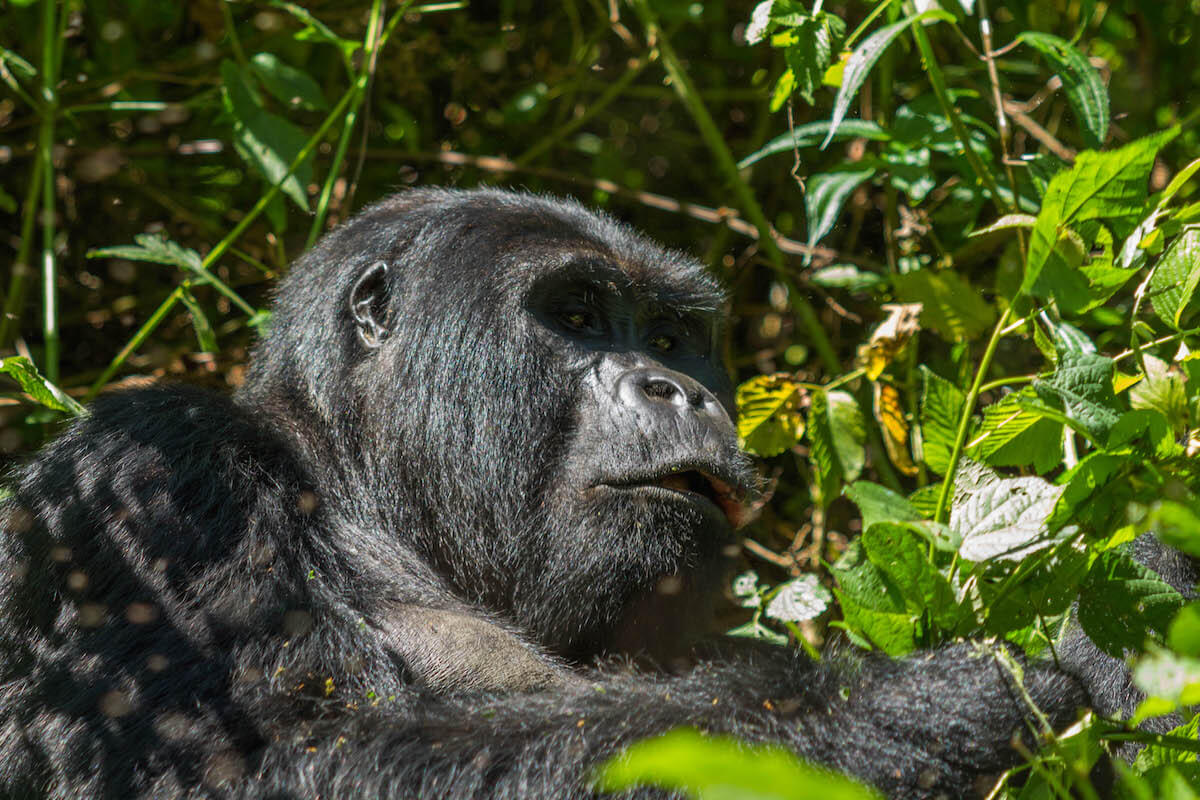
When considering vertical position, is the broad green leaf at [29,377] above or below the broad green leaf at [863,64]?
below

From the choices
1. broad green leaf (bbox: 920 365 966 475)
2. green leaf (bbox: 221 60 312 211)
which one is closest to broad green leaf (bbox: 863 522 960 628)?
broad green leaf (bbox: 920 365 966 475)

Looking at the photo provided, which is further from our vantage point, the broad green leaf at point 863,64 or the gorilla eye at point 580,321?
the gorilla eye at point 580,321

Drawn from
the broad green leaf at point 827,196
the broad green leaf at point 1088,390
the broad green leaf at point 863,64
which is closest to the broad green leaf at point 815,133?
the broad green leaf at point 827,196

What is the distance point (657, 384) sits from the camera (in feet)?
9.43

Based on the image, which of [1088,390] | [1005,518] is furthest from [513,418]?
Result: [1088,390]

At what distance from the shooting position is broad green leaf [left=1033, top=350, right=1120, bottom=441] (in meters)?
2.05

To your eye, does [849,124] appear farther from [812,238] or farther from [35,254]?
[35,254]

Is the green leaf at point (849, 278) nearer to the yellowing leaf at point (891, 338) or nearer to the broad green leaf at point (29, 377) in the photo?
the yellowing leaf at point (891, 338)

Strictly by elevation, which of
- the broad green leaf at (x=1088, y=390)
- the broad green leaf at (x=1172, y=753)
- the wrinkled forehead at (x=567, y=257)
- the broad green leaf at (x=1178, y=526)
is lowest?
the wrinkled forehead at (x=567, y=257)

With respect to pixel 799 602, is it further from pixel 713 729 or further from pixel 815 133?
pixel 815 133

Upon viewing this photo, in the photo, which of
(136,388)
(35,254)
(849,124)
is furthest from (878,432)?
(35,254)

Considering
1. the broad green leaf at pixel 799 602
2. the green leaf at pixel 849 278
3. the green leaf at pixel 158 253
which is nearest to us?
the broad green leaf at pixel 799 602

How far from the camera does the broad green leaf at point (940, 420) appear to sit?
2.38 metres

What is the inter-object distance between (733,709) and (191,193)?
12.4ft
